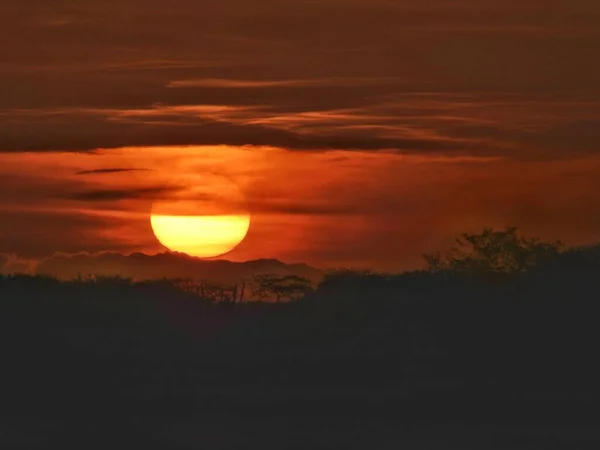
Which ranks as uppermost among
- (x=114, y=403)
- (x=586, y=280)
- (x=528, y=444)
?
(x=586, y=280)

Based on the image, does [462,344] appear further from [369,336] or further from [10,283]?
[10,283]

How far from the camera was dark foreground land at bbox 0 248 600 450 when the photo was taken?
68.5 feet

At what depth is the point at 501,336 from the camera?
98.3 feet

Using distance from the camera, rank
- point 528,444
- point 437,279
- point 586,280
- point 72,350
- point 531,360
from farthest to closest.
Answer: point 437,279, point 586,280, point 72,350, point 531,360, point 528,444

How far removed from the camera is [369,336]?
99.8 feet

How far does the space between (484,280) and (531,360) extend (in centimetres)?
801

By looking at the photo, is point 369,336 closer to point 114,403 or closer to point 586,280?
point 586,280

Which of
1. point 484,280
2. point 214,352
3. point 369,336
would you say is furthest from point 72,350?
point 484,280

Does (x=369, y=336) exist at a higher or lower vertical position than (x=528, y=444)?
higher

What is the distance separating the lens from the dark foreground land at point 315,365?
822 inches

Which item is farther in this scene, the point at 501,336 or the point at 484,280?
the point at 484,280

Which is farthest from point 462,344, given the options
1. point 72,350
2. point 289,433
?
point 289,433

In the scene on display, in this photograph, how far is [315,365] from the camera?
27.0m

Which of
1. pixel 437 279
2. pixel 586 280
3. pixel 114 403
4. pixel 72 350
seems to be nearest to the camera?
pixel 114 403
